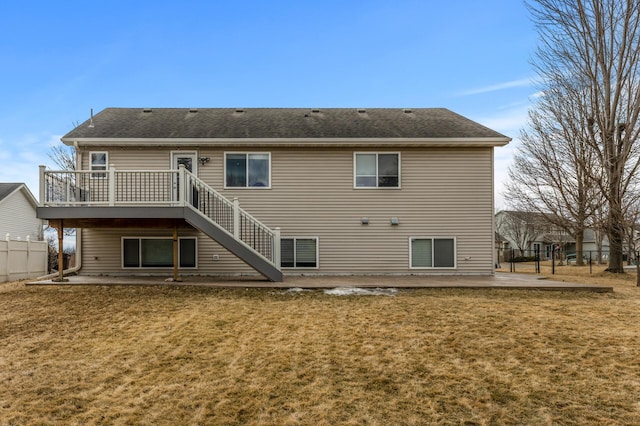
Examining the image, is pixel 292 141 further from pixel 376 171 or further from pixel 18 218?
pixel 18 218

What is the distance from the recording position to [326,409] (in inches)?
138

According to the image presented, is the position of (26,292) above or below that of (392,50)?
below

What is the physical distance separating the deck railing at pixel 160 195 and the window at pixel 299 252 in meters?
0.71

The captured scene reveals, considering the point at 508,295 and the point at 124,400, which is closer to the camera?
the point at 124,400

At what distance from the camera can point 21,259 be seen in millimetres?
13000

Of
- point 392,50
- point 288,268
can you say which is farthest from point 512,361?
point 392,50

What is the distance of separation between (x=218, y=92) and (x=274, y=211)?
12.9 meters

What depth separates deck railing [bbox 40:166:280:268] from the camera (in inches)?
378

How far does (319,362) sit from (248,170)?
8251mm

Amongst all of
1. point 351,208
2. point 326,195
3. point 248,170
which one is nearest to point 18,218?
point 248,170

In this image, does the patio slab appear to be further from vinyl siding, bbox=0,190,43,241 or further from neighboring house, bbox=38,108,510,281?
vinyl siding, bbox=0,190,43,241

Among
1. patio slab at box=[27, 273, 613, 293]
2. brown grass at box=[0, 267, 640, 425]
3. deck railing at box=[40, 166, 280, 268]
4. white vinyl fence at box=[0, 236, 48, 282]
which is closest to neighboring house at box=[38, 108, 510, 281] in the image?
deck railing at box=[40, 166, 280, 268]

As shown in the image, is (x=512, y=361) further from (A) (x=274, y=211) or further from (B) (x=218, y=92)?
(B) (x=218, y=92)

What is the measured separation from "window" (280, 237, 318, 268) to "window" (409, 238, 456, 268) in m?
3.20
